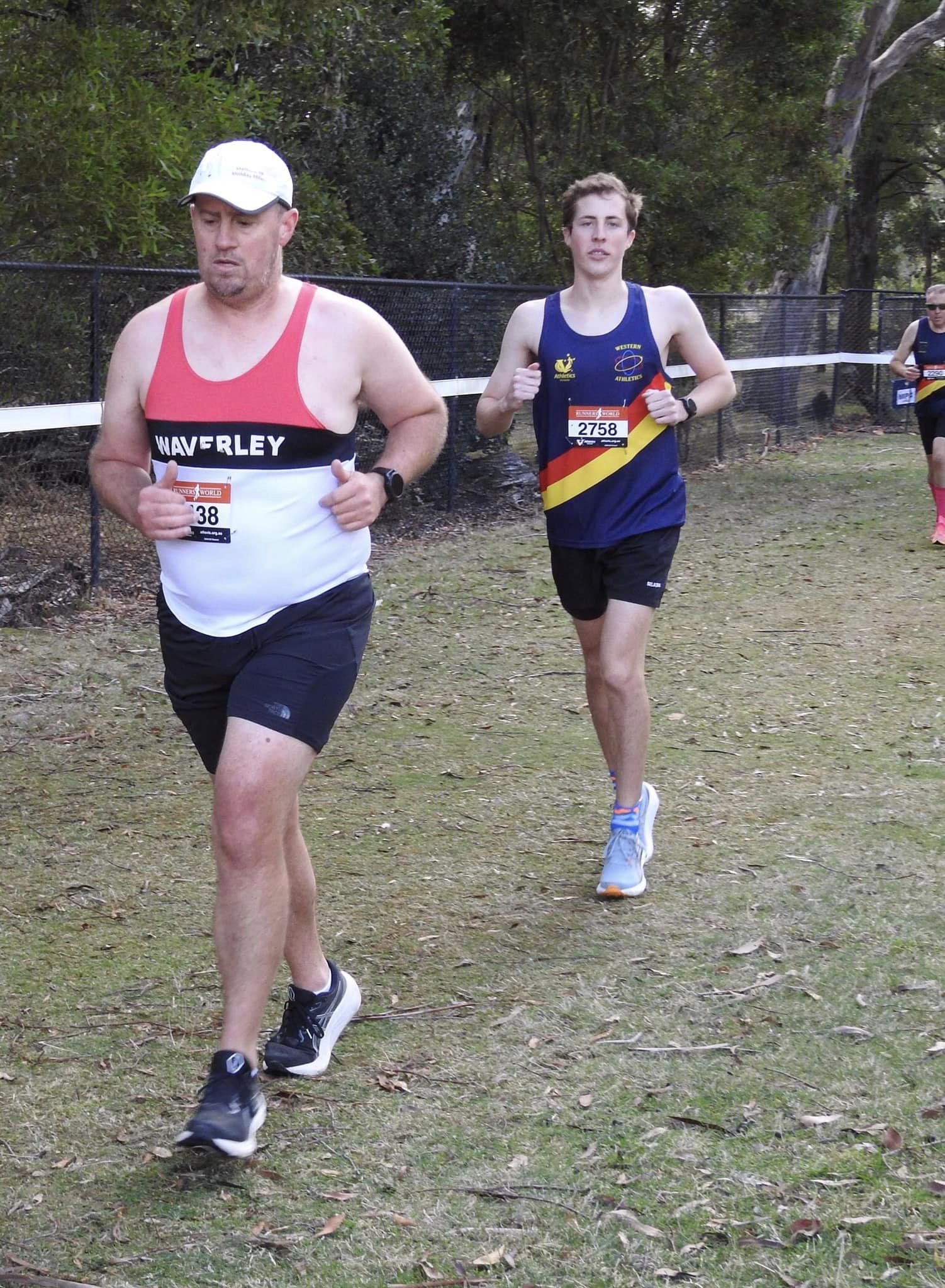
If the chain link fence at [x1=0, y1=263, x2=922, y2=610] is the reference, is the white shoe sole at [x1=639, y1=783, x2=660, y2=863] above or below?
below

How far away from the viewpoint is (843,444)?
71.8ft

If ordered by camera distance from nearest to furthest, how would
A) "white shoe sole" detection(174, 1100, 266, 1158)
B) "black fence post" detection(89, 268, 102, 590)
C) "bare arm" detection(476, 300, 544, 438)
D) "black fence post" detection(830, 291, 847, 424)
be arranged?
"white shoe sole" detection(174, 1100, 266, 1158) < "bare arm" detection(476, 300, 544, 438) < "black fence post" detection(89, 268, 102, 590) < "black fence post" detection(830, 291, 847, 424)

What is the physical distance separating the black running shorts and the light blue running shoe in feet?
2.57

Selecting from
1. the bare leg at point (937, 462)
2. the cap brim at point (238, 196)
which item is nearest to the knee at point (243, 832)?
the cap brim at point (238, 196)

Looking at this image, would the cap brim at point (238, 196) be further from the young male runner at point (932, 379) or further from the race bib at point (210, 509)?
the young male runner at point (932, 379)

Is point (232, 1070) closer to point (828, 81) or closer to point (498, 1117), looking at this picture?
point (498, 1117)

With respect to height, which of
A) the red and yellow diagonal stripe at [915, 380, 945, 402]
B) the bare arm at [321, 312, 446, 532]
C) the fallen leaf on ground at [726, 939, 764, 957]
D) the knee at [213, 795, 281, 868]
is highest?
the bare arm at [321, 312, 446, 532]

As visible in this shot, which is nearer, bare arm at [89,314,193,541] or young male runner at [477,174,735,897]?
bare arm at [89,314,193,541]

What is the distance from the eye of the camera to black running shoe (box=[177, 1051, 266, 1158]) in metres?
3.27

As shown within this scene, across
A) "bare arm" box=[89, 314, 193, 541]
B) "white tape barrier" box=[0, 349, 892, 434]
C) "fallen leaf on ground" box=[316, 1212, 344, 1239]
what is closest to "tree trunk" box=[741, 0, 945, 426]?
A: "white tape barrier" box=[0, 349, 892, 434]

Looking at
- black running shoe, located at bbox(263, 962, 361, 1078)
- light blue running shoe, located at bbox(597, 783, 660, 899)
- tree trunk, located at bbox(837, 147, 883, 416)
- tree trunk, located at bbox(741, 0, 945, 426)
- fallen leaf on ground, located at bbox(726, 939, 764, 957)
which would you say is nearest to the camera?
black running shoe, located at bbox(263, 962, 361, 1078)

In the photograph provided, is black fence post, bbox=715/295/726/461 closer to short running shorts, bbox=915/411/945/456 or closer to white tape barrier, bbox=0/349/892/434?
white tape barrier, bbox=0/349/892/434

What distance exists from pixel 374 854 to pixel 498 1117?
2.06m

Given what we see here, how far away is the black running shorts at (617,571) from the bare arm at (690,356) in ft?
1.39
